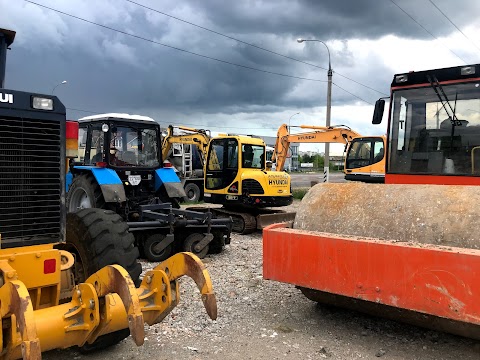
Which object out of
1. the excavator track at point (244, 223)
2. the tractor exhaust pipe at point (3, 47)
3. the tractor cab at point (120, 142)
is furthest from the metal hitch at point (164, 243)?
the tractor exhaust pipe at point (3, 47)

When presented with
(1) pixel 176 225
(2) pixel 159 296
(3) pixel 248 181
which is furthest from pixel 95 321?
(3) pixel 248 181

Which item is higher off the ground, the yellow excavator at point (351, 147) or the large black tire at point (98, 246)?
the yellow excavator at point (351, 147)

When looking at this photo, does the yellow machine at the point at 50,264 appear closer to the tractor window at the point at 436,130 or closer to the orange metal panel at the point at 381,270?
the orange metal panel at the point at 381,270

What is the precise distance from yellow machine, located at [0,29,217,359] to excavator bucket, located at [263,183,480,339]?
3.88 feet

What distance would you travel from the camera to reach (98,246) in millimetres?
3922

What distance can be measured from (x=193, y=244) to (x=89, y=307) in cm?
494

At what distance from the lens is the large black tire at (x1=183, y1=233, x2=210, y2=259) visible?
781cm

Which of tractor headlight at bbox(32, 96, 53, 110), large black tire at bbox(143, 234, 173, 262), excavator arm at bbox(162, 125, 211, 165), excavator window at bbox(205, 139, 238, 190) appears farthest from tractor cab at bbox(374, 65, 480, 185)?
excavator arm at bbox(162, 125, 211, 165)

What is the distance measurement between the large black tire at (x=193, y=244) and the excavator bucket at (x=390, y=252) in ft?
11.2

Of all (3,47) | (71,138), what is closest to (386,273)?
(71,138)

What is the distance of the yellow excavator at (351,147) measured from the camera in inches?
594

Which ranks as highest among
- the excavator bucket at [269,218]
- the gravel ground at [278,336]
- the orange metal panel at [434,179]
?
the orange metal panel at [434,179]

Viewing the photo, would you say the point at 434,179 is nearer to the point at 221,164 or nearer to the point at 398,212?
the point at 398,212

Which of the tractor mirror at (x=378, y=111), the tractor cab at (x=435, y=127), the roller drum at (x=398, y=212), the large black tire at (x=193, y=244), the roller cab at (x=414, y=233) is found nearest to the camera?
the roller cab at (x=414, y=233)
